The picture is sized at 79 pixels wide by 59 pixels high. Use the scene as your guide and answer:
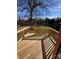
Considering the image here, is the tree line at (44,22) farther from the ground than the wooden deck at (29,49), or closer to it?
farther from the ground

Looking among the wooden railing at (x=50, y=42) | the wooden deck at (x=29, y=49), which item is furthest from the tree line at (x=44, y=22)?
the wooden deck at (x=29, y=49)

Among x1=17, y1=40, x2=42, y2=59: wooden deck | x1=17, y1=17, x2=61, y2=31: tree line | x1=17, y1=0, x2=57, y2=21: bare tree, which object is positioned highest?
x1=17, y1=0, x2=57, y2=21: bare tree

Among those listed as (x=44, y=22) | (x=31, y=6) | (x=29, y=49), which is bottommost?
(x=29, y=49)

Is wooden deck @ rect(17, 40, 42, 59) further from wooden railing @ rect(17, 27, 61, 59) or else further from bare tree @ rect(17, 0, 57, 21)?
bare tree @ rect(17, 0, 57, 21)

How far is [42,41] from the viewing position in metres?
2.39

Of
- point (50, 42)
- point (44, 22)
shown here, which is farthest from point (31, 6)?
point (50, 42)

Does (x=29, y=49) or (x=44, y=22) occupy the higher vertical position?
(x=44, y=22)

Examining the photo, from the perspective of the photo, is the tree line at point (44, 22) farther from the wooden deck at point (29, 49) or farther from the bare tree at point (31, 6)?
the wooden deck at point (29, 49)

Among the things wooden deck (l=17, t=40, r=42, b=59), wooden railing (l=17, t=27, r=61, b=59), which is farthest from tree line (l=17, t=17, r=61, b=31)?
wooden deck (l=17, t=40, r=42, b=59)

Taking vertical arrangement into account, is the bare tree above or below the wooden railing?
above

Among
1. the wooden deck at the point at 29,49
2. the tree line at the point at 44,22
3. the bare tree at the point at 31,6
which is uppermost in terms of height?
the bare tree at the point at 31,6

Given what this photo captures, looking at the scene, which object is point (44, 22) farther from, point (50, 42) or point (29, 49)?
point (29, 49)

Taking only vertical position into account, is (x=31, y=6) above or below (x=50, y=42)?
above
